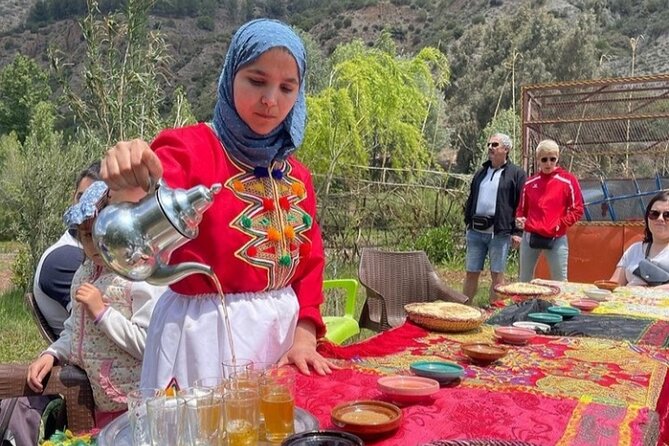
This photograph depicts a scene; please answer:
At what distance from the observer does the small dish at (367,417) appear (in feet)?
4.30

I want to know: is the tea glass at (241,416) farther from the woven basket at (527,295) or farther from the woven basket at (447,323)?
the woven basket at (527,295)

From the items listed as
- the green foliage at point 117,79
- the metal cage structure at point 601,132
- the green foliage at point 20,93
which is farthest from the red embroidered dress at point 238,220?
the green foliage at point 20,93

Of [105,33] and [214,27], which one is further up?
[214,27]

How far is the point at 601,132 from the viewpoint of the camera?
10312 mm

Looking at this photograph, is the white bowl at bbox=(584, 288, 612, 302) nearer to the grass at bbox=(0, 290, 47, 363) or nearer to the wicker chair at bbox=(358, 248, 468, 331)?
the wicker chair at bbox=(358, 248, 468, 331)

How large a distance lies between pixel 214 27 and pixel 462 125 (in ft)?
152

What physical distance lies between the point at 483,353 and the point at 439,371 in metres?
0.31

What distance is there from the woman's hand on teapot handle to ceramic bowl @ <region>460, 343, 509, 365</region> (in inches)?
48.5

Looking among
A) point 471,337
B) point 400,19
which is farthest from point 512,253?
point 400,19

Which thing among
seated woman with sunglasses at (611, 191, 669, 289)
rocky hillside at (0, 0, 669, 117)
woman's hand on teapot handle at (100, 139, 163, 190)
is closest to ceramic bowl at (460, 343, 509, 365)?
woman's hand on teapot handle at (100, 139, 163, 190)

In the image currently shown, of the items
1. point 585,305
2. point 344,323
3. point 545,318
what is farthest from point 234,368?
point 344,323

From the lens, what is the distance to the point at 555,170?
5898 mm

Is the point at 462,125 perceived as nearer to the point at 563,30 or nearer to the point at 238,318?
the point at 563,30

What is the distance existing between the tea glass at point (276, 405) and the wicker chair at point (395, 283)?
129 inches
